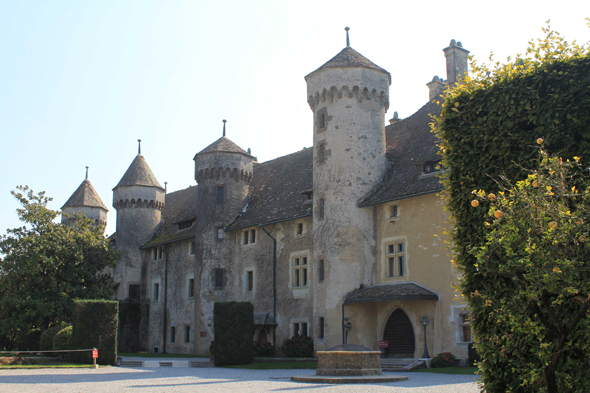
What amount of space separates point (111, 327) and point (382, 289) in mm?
13666

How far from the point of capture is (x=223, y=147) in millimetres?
40062

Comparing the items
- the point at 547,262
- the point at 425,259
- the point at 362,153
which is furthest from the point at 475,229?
the point at 362,153

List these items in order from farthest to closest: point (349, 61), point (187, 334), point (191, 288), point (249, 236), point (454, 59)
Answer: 1. point (191, 288)
2. point (187, 334)
3. point (249, 236)
4. point (454, 59)
5. point (349, 61)

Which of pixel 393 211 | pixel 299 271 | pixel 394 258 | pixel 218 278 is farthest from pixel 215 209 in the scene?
pixel 394 258

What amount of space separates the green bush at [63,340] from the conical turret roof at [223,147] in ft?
45.8

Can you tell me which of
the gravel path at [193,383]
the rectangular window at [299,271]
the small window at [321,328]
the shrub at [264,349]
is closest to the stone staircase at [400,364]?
the gravel path at [193,383]

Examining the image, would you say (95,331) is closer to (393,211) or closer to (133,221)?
(393,211)

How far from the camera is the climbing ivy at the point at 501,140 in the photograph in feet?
35.4

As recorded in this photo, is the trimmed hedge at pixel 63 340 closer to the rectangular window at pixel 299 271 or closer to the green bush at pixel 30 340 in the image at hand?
the green bush at pixel 30 340

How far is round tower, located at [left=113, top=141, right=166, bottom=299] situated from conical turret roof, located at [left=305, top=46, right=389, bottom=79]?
753 inches

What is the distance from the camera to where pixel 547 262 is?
799 cm

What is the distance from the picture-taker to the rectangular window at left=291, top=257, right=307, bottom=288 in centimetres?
3378

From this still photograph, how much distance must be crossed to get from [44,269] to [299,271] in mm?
16202

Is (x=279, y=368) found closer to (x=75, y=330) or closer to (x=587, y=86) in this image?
(x=75, y=330)
